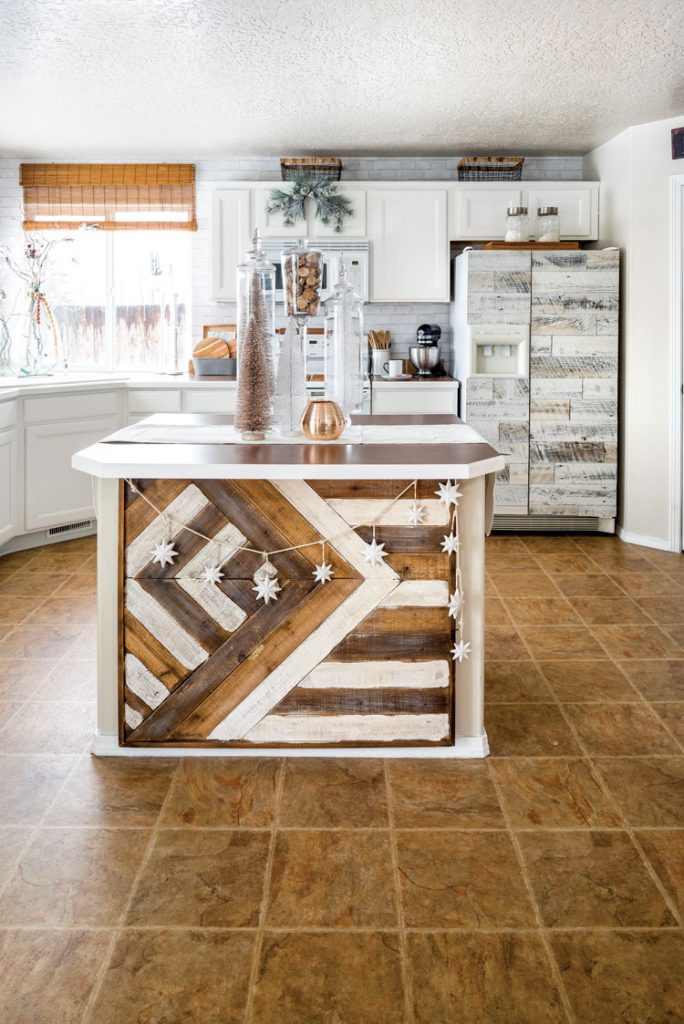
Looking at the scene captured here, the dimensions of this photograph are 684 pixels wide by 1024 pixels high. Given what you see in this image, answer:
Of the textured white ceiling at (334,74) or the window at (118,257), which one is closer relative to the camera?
the textured white ceiling at (334,74)

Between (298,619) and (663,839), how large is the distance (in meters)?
1.10

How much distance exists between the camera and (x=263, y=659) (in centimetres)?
261

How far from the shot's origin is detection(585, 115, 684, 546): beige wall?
17.1 ft

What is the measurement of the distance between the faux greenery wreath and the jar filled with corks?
10.5 ft

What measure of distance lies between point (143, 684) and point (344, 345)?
1.28m

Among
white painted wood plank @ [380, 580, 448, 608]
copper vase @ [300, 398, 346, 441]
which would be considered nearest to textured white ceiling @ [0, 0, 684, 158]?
copper vase @ [300, 398, 346, 441]

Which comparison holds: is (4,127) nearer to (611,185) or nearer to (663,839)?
(611,185)

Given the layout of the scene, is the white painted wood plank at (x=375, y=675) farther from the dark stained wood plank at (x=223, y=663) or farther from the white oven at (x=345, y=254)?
the white oven at (x=345, y=254)

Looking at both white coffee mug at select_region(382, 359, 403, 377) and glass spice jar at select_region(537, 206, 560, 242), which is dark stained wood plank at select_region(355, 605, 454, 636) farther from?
glass spice jar at select_region(537, 206, 560, 242)

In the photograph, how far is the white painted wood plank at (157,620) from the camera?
2.61 metres

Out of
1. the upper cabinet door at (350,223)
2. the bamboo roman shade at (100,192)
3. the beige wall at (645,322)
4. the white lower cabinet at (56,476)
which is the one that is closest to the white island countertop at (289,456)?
the white lower cabinet at (56,476)

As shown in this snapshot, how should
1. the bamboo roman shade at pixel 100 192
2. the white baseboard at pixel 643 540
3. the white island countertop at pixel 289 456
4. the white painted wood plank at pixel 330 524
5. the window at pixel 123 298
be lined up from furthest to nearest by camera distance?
the window at pixel 123 298, the bamboo roman shade at pixel 100 192, the white baseboard at pixel 643 540, the white painted wood plank at pixel 330 524, the white island countertop at pixel 289 456

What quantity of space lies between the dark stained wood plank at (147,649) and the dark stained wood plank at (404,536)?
2.15 feet

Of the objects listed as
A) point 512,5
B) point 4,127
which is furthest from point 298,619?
point 4,127
